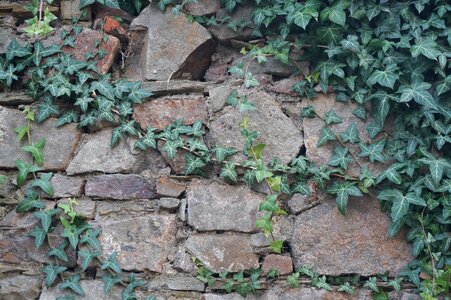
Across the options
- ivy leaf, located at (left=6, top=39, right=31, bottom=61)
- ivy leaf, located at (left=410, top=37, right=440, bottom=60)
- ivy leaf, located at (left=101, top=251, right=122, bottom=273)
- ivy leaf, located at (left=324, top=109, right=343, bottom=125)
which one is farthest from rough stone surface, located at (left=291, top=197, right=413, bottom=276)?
ivy leaf, located at (left=6, top=39, right=31, bottom=61)

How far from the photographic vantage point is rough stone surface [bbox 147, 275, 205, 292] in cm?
311

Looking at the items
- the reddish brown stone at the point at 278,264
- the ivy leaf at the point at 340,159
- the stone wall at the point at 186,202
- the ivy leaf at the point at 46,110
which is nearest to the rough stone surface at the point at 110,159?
the stone wall at the point at 186,202

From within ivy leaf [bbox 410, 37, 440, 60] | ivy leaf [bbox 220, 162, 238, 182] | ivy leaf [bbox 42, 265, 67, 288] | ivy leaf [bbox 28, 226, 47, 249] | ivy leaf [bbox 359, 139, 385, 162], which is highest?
ivy leaf [bbox 410, 37, 440, 60]

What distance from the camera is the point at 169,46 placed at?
3396 millimetres

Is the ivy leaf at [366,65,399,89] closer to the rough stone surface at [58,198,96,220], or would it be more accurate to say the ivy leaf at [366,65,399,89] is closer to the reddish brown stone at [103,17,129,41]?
the reddish brown stone at [103,17,129,41]

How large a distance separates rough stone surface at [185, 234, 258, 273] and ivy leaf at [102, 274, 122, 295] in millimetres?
369

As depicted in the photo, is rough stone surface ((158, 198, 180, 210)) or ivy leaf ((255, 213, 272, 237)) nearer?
ivy leaf ((255, 213, 272, 237))

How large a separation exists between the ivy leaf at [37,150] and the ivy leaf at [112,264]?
0.60m

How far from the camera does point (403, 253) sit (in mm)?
3086

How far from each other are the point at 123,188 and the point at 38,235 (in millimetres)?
461

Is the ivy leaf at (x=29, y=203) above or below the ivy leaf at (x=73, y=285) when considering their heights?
above

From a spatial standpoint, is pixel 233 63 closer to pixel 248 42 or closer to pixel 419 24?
pixel 248 42

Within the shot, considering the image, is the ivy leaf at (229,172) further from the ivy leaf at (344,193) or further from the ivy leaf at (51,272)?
the ivy leaf at (51,272)

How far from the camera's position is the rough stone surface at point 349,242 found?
3.08 m
